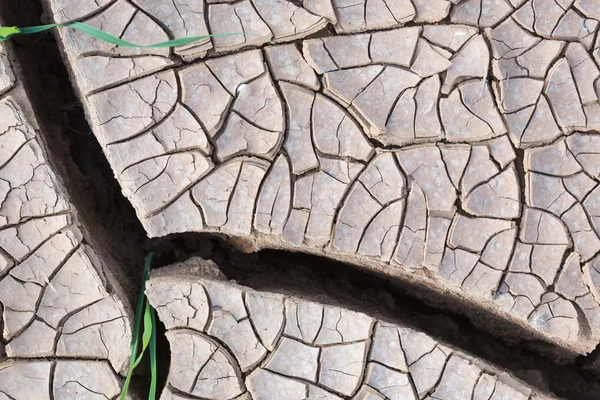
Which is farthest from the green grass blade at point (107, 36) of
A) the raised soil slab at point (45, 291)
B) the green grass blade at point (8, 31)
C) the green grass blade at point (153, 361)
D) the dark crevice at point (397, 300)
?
the green grass blade at point (153, 361)

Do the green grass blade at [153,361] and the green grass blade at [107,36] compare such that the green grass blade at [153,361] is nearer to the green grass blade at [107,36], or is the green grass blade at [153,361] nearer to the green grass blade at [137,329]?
the green grass blade at [137,329]

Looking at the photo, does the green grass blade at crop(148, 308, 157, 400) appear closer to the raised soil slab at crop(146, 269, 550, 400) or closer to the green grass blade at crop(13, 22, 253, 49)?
the raised soil slab at crop(146, 269, 550, 400)

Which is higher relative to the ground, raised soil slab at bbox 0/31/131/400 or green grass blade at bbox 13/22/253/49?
green grass blade at bbox 13/22/253/49

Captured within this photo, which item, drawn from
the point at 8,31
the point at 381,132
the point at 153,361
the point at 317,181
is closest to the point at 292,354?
the point at 153,361

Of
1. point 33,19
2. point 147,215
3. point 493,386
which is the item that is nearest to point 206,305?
point 147,215

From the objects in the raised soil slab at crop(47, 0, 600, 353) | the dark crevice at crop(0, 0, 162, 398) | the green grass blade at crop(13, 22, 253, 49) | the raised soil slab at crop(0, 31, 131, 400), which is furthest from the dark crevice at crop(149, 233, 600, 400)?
the green grass blade at crop(13, 22, 253, 49)

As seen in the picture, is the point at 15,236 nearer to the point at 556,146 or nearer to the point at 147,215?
the point at 147,215

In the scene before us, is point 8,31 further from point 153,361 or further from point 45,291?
point 153,361
